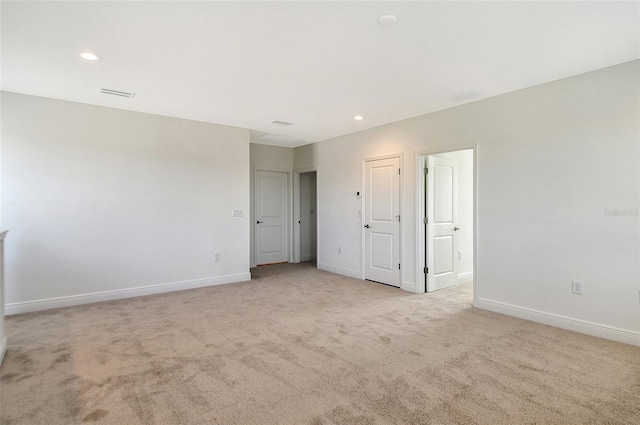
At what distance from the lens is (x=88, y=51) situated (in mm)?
2730

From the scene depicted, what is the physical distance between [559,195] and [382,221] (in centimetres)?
244

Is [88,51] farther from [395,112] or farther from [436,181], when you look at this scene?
[436,181]

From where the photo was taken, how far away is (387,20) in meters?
2.24

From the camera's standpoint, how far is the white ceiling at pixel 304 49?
2.17 meters

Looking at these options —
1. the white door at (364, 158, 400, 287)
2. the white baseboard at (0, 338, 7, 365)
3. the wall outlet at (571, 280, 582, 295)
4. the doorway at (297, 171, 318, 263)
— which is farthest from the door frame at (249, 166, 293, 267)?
the wall outlet at (571, 280, 582, 295)

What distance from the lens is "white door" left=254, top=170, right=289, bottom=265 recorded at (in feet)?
22.7

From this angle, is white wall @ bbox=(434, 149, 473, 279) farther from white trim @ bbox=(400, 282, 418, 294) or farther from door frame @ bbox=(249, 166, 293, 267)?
door frame @ bbox=(249, 166, 293, 267)

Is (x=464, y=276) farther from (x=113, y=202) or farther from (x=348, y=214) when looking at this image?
(x=113, y=202)

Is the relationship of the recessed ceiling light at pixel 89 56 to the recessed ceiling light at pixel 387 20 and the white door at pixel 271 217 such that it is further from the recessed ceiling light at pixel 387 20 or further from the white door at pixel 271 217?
the white door at pixel 271 217

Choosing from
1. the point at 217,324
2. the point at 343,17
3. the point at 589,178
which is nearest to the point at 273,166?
the point at 217,324

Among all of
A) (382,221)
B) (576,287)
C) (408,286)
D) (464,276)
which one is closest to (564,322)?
(576,287)

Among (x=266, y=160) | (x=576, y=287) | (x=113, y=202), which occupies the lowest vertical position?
(x=576, y=287)

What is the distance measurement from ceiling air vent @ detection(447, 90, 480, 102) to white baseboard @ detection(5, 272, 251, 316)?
4137 mm

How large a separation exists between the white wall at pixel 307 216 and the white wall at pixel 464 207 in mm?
3505
